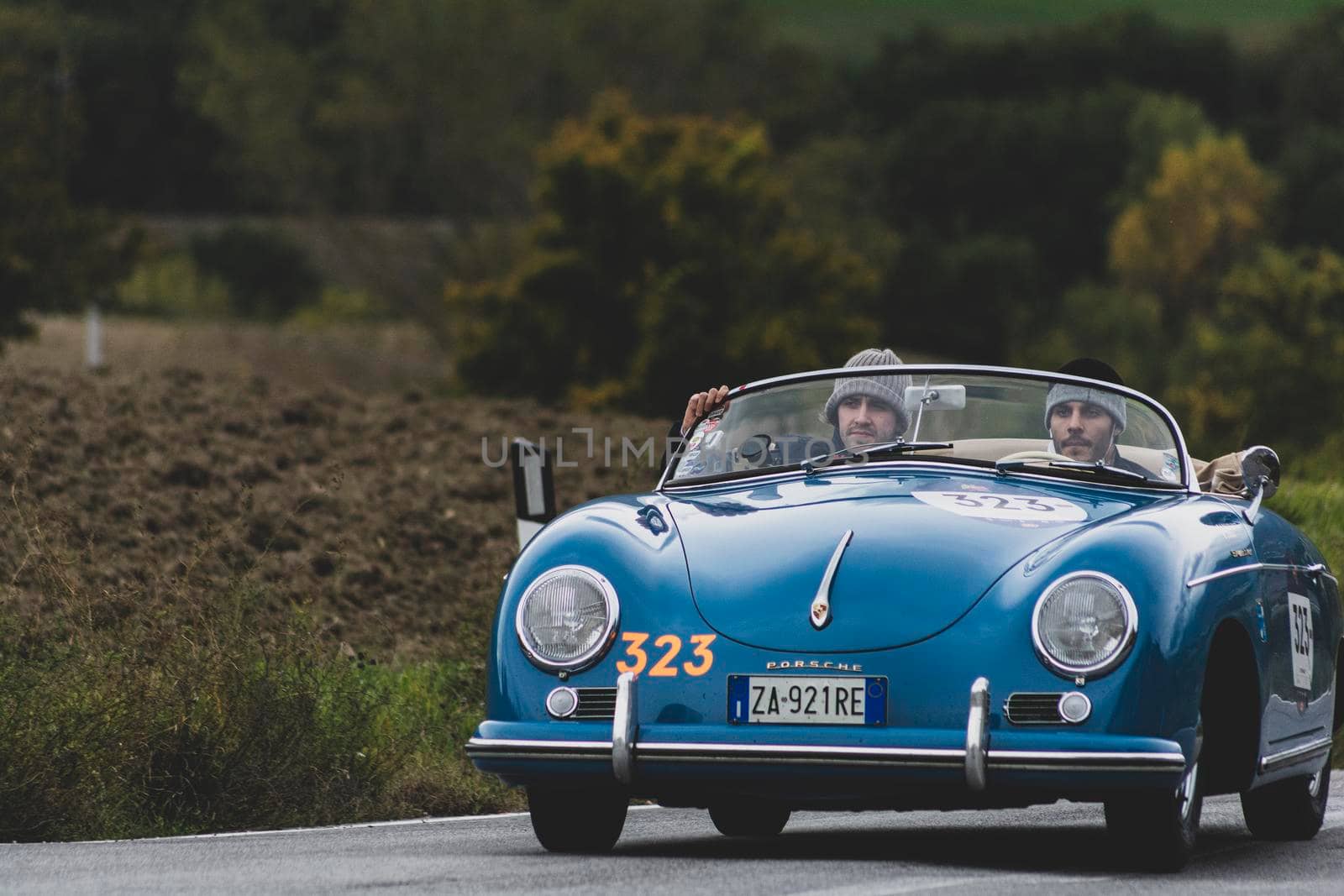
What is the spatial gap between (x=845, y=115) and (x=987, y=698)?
87175 millimetres

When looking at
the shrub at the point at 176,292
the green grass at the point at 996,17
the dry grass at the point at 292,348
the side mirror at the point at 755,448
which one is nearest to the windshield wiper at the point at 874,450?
the side mirror at the point at 755,448

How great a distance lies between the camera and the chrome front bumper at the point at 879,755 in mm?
6074

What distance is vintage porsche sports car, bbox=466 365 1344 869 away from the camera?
6176 millimetres

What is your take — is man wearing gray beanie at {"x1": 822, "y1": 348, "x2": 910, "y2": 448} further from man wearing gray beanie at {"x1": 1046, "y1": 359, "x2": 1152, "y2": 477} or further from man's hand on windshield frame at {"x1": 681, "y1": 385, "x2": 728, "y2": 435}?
man wearing gray beanie at {"x1": 1046, "y1": 359, "x2": 1152, "y2": 477}

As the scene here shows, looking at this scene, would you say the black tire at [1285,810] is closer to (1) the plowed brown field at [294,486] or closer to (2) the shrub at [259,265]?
(1) the plowed brown field at [294,486]

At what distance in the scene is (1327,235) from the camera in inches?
3319

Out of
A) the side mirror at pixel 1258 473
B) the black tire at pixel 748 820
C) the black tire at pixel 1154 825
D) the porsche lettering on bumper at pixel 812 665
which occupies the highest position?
the side mirror at pixel 1258 473

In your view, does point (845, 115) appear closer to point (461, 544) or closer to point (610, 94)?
point (610, 94)

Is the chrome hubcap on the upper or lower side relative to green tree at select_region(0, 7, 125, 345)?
lower

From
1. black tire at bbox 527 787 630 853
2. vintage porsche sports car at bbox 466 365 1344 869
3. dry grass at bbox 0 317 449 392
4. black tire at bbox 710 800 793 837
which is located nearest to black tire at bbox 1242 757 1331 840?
vintage porsche sports car at bbox 466 365 1344 869

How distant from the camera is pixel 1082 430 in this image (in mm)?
7883

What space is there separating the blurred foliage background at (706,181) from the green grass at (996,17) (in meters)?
0.26

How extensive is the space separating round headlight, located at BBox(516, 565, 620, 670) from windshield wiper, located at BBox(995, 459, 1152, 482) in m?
1.55

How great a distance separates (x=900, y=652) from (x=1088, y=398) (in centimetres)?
202
